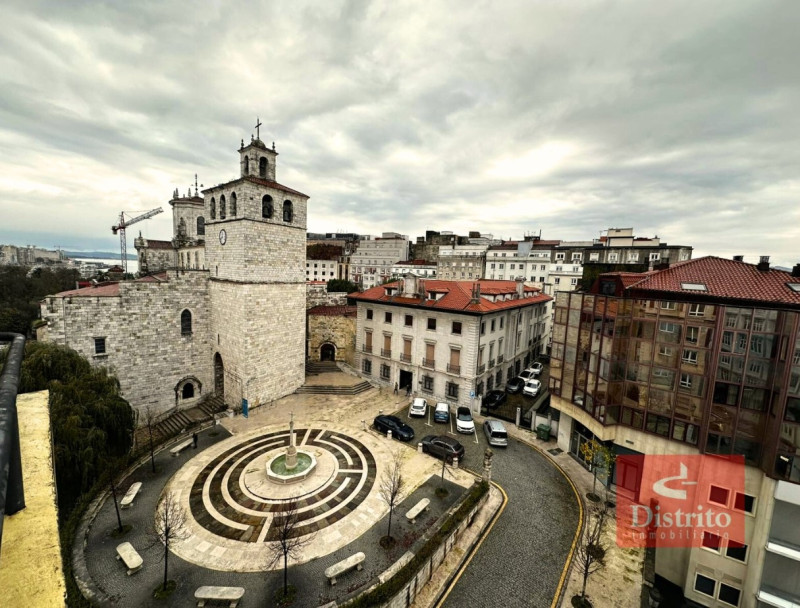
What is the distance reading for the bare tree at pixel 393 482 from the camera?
1768cm

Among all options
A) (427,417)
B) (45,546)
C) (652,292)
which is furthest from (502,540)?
(45,546)

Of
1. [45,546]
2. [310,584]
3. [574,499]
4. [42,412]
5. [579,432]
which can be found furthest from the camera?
[579,432]

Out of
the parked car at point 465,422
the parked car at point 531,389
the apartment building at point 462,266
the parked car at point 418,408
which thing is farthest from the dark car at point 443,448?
the apartment building at point 462,266

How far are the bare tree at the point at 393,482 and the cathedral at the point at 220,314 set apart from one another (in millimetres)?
13292

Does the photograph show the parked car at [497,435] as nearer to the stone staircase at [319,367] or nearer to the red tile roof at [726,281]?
the red tile roof at [726,281]

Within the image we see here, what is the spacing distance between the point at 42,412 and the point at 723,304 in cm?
2486

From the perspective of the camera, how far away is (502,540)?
54.7ft

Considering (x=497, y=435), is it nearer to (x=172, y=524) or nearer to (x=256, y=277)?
(x=172, y=524)

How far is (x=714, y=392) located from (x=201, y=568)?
956 inches

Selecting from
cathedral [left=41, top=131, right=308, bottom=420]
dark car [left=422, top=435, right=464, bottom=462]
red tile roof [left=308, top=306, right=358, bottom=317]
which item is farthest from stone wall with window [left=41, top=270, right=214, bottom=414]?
dark car [left=422, top=435, right=464, bottom=462]

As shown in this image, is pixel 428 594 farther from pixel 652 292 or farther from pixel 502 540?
pixel 652 292

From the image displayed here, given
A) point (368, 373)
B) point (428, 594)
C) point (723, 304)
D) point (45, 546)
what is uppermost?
point (723, 304)

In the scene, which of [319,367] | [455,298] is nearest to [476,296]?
[455,298]

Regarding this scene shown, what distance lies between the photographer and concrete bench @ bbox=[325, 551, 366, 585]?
13.4m
